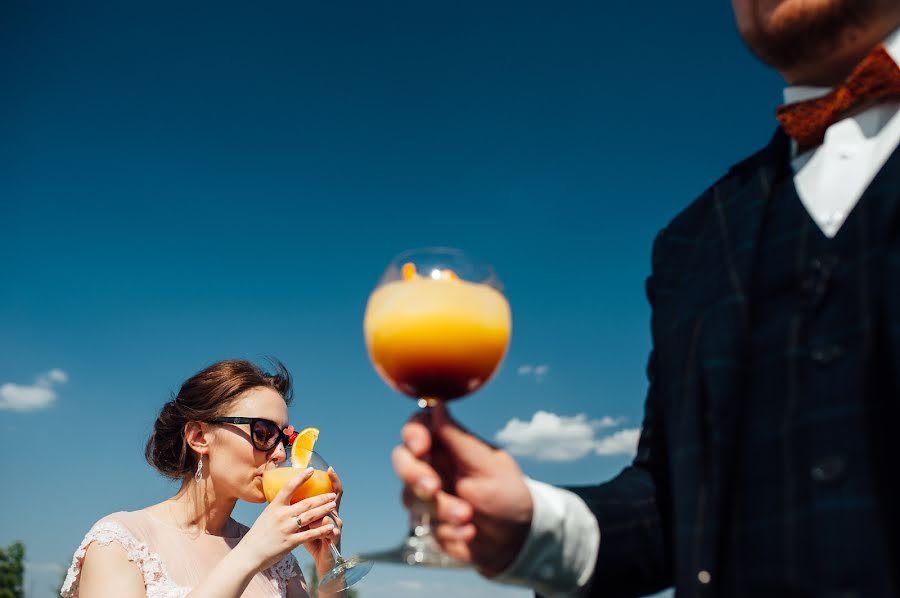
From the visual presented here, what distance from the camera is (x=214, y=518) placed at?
17.0 feet

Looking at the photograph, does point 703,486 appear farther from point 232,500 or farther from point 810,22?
point 232,500

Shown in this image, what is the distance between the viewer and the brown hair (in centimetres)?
537

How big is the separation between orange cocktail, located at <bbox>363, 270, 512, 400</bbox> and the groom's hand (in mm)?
207

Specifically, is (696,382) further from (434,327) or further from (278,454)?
(278,454)

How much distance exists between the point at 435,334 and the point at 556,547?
574mm

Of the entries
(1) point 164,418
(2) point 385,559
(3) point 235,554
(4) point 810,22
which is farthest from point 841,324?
(1) point 164,418

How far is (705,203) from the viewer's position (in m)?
2.07

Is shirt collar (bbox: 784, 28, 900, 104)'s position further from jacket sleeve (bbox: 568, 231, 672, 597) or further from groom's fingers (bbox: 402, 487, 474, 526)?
groom's fingers (bbox: 402, 487, 474, 526)

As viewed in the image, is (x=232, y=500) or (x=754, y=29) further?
(x=232, y=500)

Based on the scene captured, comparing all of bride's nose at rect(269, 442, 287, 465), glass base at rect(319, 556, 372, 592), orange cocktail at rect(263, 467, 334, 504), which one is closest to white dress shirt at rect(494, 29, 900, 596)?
glass base at rect(319, 556, 372, 592)

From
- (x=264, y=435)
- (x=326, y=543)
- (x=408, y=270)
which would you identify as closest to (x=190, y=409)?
(x=264, y=435)

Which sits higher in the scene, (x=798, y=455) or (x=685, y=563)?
(x=798, y=455)

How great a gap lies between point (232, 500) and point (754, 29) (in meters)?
4.58

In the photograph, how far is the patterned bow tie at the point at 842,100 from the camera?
5.54 feet
